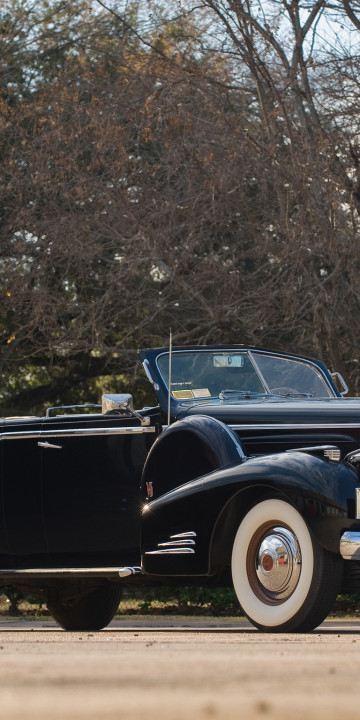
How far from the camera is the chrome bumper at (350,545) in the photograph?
20.8ft

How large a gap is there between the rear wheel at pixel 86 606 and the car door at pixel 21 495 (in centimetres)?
89

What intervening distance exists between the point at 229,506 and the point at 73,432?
167 cm

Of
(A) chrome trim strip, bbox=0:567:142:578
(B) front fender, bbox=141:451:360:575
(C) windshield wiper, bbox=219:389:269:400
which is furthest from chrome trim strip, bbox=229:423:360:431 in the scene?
(A) chrome trim strip, bbox=0:567:142:578

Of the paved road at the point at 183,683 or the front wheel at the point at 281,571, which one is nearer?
the paved road at the point at 183,683

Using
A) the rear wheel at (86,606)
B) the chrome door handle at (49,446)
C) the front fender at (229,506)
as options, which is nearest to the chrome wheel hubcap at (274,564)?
the front fender at (229,506)

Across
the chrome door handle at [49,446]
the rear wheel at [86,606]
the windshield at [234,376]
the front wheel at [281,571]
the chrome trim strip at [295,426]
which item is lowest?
the rear wheel at [86,606]

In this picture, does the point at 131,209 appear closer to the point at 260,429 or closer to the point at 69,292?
the point at 69,292

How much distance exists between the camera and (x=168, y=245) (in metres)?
14.0

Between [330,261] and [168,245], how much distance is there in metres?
1.88

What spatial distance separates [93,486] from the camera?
8.20 meters

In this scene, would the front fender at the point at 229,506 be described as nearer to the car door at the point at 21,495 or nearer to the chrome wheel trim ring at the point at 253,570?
the chrome wheel trim ring at the point at 253,570

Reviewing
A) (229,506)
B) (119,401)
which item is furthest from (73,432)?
(229,506)

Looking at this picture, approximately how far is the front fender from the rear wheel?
2047 millimetres

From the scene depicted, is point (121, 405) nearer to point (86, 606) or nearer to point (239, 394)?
point (239, 394)
